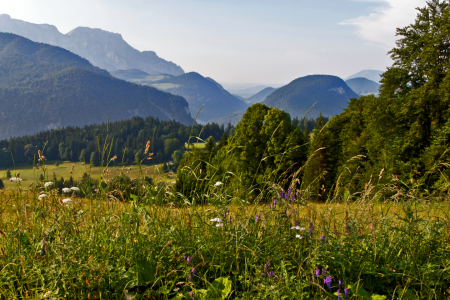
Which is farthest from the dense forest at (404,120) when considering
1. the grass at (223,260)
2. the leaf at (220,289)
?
the leaf at (220,289)

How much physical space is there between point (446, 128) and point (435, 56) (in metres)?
5.96

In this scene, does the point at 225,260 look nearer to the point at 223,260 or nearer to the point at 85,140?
the point at 223,260

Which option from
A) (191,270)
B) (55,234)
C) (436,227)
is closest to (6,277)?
(55,234)

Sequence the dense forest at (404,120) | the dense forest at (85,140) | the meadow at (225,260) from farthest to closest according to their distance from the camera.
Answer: the dense forest at (85,140) < the dense forest at (404,120) < the meadow at (225,260)

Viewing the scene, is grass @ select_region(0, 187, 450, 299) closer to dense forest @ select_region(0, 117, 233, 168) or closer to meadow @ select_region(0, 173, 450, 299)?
meadow @ select_region(0, 173, 450, 299)

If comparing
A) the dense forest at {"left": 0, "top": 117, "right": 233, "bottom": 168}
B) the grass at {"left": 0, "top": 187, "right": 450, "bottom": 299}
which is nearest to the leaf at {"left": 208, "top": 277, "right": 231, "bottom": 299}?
the grass at {"left": 0, "top": 187, "right": 450, "bottom": 299}

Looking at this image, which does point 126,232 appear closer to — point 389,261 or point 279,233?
point 279,233

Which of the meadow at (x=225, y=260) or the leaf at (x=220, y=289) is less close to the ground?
the meadow at (x=225, y=260)

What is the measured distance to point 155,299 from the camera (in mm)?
2125

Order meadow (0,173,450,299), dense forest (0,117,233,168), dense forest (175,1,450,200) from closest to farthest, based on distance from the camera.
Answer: meadow (0,173,450,299) < dense forest (175,1,450,200) < dense forest (0,117,233,168)

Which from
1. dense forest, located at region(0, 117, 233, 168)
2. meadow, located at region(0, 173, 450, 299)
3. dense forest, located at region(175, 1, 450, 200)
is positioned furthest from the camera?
dense forest, located at region(0, 117, 233, 168)

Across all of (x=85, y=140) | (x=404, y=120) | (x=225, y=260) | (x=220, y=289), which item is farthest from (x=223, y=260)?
(x=85, y=140)

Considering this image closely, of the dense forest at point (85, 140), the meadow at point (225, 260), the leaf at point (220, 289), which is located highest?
→ the meadow at point (225, 260)

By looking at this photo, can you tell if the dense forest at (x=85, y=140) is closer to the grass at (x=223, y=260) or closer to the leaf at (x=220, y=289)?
the grass at (x=223, y=260)
